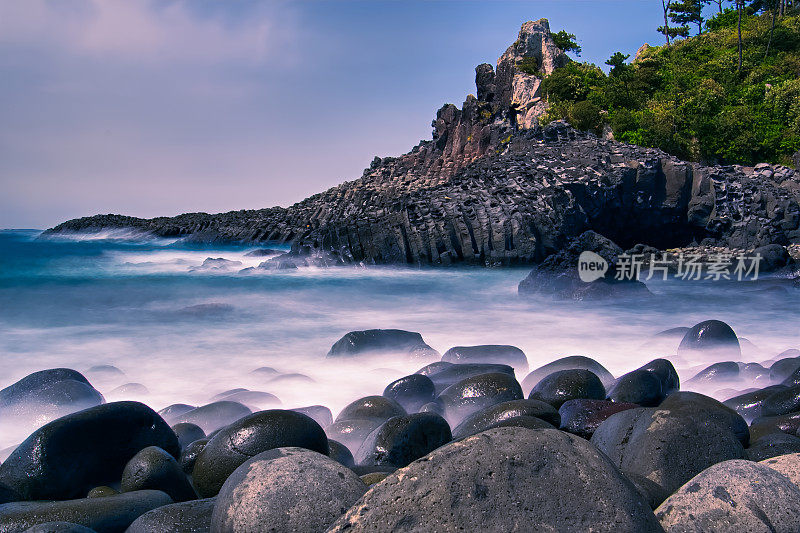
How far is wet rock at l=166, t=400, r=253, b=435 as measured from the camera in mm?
4574

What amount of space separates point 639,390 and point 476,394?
51.6 inches

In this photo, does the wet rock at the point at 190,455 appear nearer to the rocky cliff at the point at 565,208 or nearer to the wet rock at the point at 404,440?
the wet rock at the point at 404,440

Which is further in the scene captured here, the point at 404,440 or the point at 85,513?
the point at 404,440

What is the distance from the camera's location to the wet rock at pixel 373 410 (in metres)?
4.41

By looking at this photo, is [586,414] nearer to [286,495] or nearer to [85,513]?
[286,495]

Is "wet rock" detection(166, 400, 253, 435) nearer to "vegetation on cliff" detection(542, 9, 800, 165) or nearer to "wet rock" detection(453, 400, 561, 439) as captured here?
"wet rock" detection(453, 400, 561, 439)

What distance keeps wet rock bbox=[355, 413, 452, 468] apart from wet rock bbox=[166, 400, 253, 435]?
1646 millimetres

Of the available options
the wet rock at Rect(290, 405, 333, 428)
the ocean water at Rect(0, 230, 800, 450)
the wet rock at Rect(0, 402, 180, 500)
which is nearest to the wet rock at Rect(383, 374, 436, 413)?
the wet rock at Rect(290, 405, 333, 428)

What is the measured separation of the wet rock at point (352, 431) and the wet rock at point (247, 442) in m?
0.92

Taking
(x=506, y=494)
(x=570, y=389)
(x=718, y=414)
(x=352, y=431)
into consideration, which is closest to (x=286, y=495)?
(x=506, y=494)

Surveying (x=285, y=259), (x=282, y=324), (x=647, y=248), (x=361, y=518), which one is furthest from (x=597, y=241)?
(x=361, y=518)

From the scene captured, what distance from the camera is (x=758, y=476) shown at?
A: 2035mm

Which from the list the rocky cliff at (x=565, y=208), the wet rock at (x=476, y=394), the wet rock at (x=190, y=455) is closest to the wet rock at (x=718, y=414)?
the wet rock at (x=476, y=394)

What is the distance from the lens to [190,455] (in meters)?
3.52
